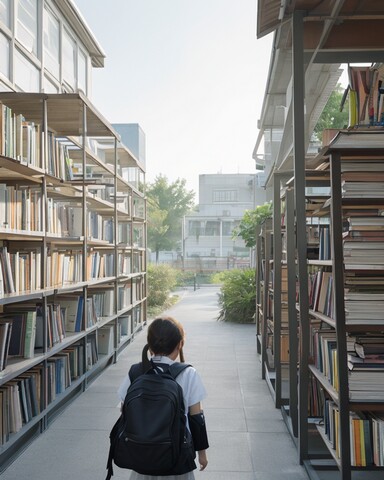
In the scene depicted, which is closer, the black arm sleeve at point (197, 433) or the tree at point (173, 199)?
the black arm sleeve at point (197, 433)

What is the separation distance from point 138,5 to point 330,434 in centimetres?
869

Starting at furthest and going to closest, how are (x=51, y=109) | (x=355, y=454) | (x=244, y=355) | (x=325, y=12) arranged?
1. (x=244, y=355)
2. (x=51, y=109)
3. (x=325, y=12)
4. (x=355, y=454)

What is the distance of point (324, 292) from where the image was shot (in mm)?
3361

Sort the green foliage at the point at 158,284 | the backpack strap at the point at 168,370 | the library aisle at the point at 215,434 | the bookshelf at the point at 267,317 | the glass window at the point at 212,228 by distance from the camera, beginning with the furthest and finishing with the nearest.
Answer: the glass window at the point at 212,228, the green foliage at the point at 158,284, the bookshelf at the point at 267,317, the library aisle at the point at 215,434, the backpack strap at the point at 168,370

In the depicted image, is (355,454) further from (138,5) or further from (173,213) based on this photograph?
(173,213)

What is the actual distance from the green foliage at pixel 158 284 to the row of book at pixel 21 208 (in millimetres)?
9861

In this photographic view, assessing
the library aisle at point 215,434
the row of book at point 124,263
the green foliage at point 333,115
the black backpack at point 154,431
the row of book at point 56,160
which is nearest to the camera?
the black backpack at point 154,431

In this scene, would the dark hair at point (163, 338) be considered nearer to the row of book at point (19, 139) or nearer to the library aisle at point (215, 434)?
the library aisle at point (215, 434)

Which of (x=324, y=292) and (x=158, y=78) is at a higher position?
(x=158, y=78)

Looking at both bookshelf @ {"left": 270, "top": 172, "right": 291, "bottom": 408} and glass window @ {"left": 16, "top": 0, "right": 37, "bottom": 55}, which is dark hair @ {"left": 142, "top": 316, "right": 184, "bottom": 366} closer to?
bookshelf @ {"left": 270, "top": 172, "right": 291, "bottom": 408}

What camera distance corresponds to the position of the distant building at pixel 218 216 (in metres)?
40.2

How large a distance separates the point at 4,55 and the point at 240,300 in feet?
23.1

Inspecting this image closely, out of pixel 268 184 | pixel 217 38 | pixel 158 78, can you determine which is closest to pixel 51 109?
pixel 268 184

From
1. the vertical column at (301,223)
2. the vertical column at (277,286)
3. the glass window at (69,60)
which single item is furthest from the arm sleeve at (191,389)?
the glass window at (69,60)
